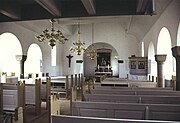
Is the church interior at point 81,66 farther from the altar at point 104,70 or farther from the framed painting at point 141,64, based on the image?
the altar at point 104,70

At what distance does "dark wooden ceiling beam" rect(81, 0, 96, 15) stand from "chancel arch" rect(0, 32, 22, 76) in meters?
6.99

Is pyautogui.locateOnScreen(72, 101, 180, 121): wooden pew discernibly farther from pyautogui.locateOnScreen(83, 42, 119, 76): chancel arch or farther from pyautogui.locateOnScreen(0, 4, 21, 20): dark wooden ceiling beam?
pyautogui.locateOnScreen(83, 42, 119, 76): chancel arch

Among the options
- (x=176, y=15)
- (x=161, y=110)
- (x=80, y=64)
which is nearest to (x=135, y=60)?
(x=80, y=64)

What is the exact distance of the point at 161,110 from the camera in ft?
10.8

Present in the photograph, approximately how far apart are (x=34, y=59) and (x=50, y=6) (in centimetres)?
1061

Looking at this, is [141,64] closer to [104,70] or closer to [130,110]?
[104,70]

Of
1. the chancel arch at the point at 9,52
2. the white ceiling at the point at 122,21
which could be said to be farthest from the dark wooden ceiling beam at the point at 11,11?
the chancel arch at the point at 9,52

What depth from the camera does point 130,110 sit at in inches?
134

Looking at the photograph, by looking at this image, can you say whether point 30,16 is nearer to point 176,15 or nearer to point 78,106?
point 78,106

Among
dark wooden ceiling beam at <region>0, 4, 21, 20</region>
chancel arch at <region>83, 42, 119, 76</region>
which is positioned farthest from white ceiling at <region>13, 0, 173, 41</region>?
chancel arch at <region>83, 42, 119, 76</region>

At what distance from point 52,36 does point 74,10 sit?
298 cm

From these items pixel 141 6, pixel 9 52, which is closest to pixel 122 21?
pixel 9 52

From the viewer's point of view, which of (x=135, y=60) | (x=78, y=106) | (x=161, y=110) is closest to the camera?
(x=161, y=110)

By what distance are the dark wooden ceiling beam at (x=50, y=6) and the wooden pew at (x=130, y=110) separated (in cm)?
203
